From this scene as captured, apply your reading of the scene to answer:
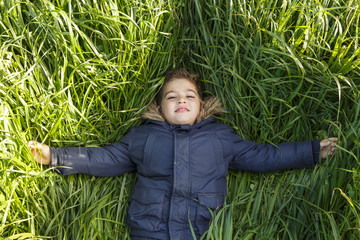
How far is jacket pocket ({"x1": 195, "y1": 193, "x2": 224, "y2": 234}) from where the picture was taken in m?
2.25

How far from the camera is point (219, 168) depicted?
237cm

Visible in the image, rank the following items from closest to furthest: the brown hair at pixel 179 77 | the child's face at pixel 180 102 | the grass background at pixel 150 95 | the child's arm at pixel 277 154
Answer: the grass background at pixel 150 95 → the child's arm at pixel 277 154 → the child's face at pixel 180 102 → the brown hair at pixel 179 77

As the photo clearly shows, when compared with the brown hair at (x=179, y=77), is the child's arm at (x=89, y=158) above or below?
below

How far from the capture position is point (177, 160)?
7.55 feet

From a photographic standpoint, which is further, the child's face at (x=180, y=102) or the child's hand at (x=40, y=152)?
the child's face at (x=180, y=102)

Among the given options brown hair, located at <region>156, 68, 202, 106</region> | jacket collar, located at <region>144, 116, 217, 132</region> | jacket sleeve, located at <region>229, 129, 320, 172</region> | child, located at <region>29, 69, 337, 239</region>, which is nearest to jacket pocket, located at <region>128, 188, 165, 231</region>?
child, located at <region>29, 69, 337, 239</region>

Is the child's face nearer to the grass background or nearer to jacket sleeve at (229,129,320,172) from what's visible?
the grass background

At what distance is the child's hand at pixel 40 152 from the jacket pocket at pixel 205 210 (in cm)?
85

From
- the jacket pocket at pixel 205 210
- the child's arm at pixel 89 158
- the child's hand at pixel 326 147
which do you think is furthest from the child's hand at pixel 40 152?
the child's hand at pixel 326 147

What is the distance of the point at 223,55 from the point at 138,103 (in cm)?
59

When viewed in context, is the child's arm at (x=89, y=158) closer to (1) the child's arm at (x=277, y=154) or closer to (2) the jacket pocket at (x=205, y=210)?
(2) the jacket pocket at (x=205, y=210)

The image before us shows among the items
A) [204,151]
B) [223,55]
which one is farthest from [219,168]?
[223,55]

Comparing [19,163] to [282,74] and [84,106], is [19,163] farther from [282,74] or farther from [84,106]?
[282,74]

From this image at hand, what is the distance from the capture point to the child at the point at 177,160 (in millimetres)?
2260
